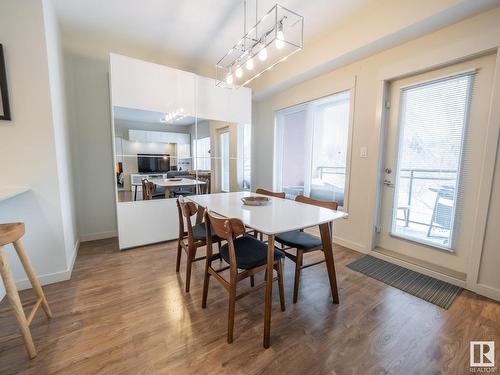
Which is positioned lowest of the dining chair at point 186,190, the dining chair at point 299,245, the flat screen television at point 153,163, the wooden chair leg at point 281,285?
the wooden chair leg at point 281,285

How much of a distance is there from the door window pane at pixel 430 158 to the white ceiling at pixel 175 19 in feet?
3.92

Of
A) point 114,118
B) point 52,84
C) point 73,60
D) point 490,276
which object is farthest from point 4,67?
point 490,276

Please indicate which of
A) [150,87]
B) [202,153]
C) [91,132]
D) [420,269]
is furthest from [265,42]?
[420,269]

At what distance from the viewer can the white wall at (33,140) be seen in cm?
175

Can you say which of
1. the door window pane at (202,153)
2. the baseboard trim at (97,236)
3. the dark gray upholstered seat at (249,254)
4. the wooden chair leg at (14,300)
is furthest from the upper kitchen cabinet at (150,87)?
the dark gray upholstered seat at (249,254)

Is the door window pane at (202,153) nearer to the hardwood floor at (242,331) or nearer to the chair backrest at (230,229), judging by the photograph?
the hardwood floor at (242,331)

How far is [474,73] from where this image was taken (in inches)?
76.0

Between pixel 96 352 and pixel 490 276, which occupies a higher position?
pixel 490 276

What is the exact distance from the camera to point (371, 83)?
2.59 metres

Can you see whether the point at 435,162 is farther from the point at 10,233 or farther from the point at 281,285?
the point at 10,233

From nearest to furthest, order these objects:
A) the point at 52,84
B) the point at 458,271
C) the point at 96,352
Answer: the point at 96,352 → the point at 52,84 → the point at 458,271

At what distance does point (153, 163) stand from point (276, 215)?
7.01ft

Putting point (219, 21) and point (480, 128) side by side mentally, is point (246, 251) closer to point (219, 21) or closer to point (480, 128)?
point (480, 128)

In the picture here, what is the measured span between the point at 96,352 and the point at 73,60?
3.38 meters
